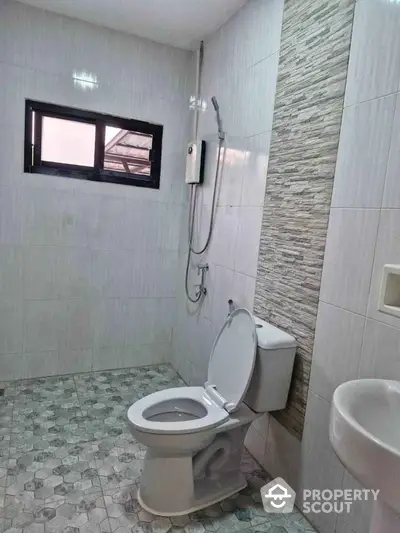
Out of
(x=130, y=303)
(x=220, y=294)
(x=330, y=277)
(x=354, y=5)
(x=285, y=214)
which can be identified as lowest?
(x=130, y=303)

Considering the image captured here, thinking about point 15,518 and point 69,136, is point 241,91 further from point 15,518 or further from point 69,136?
point 15,518

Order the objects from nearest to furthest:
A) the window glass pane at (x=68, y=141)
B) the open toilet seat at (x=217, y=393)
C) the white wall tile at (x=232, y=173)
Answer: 1. the open toilet seat at (x=217, y=393)
2. the white wall tile at (x=232, y=173)
3. the window glass pane at (x=68, y=141)

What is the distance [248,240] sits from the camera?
208cm

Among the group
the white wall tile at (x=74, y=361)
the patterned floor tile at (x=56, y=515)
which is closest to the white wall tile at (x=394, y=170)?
the patterned floor tile at (x=56, y=515)

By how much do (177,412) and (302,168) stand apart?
4.20 feet

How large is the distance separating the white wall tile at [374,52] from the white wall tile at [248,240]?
74 centimetres

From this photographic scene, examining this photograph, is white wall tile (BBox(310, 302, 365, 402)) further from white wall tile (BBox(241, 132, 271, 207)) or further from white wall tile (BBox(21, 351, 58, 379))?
white wall tile (BBox(21, 351, 58, 379))

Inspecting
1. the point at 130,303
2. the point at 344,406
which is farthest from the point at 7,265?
the point at 344,406

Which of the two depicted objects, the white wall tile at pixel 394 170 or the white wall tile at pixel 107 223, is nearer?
the white wall tile at pixel 394 170

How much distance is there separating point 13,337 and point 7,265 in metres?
0.51

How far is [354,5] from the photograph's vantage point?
1.42m

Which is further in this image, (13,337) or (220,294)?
(13,337)

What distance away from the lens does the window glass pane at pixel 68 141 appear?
8.28ft

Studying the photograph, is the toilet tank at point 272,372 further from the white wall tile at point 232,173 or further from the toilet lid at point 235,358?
the white wall tile at point 232,173
